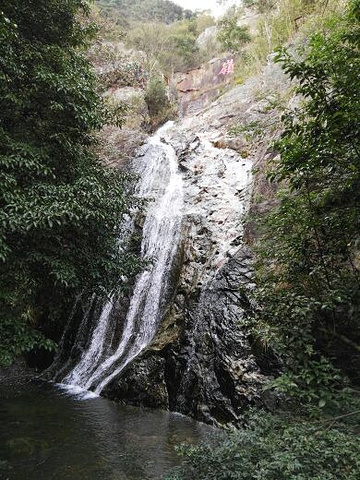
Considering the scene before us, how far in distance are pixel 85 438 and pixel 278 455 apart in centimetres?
413

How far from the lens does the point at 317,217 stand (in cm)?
404

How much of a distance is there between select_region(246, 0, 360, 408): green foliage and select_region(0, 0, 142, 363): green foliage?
9.39ft

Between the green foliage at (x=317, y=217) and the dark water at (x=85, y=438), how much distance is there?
2.77 meters

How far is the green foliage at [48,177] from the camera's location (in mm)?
4859

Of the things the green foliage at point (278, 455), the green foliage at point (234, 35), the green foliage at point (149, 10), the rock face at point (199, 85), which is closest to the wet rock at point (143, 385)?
the green foliage at point (278, 455)

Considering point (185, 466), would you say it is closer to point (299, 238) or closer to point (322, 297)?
point (322, 297)

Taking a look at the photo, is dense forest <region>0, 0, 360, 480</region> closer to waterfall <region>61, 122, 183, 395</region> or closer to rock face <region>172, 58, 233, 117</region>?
waterfall <region>61, 122, 183, 395</region>

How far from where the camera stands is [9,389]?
8.97 meters

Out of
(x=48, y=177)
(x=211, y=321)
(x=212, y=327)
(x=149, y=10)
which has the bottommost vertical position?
(x=212, y=327)

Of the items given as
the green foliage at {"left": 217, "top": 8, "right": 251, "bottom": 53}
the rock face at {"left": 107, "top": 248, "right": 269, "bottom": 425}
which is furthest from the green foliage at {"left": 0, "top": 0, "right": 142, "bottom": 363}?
the green foliage at {"left": 217, "top": 8, "right": 251, "bottom": 53}

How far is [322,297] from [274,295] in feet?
1.78

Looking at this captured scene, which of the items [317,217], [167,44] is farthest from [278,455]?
[167,44]

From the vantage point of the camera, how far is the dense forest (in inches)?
124

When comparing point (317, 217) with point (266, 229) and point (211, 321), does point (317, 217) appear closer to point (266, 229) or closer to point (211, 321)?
point (266, 229)
